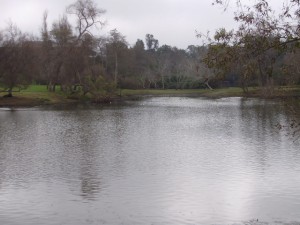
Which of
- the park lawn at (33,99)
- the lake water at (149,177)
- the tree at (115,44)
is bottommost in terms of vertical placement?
the lake water at (149,177)

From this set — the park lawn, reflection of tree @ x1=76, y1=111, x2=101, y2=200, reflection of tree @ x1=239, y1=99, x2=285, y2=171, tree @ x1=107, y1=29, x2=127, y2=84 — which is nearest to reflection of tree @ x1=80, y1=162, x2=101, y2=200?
reflection of tree @ x1=76, y1=111, x2=101, y2=200

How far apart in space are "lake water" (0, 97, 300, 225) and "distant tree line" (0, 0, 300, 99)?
363 centimetres

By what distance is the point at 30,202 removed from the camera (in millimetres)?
14133

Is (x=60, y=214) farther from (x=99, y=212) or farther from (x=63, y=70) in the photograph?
(x=63, y=70)

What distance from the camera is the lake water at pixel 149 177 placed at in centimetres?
1288

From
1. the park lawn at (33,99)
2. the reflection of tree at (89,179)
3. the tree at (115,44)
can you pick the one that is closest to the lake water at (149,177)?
the reflection of tree at (89,179)

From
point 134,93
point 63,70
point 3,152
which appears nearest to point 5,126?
point 3,152

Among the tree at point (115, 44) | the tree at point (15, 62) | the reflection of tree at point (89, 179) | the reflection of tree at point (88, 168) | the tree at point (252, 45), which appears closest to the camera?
the tree at point (252, 45)

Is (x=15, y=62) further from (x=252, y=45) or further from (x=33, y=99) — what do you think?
(x=252, y=45)

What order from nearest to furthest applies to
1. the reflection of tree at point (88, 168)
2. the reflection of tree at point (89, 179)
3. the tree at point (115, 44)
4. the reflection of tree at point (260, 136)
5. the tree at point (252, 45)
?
the tree at point (252, 45) → the reflection of tree at point (89, 179) → the reflection of tree at point (88, 168) → the reflection of tree at point (260, 136) → the tree at point (115, 44)

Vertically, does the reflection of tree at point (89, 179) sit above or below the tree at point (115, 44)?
below

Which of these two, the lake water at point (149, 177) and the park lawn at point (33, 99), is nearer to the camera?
the lake water at point (149, 177)

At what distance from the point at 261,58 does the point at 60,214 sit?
7.27 meters

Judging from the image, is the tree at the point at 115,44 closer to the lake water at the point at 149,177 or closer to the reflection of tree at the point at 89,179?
the lake water at the point at 149,177
